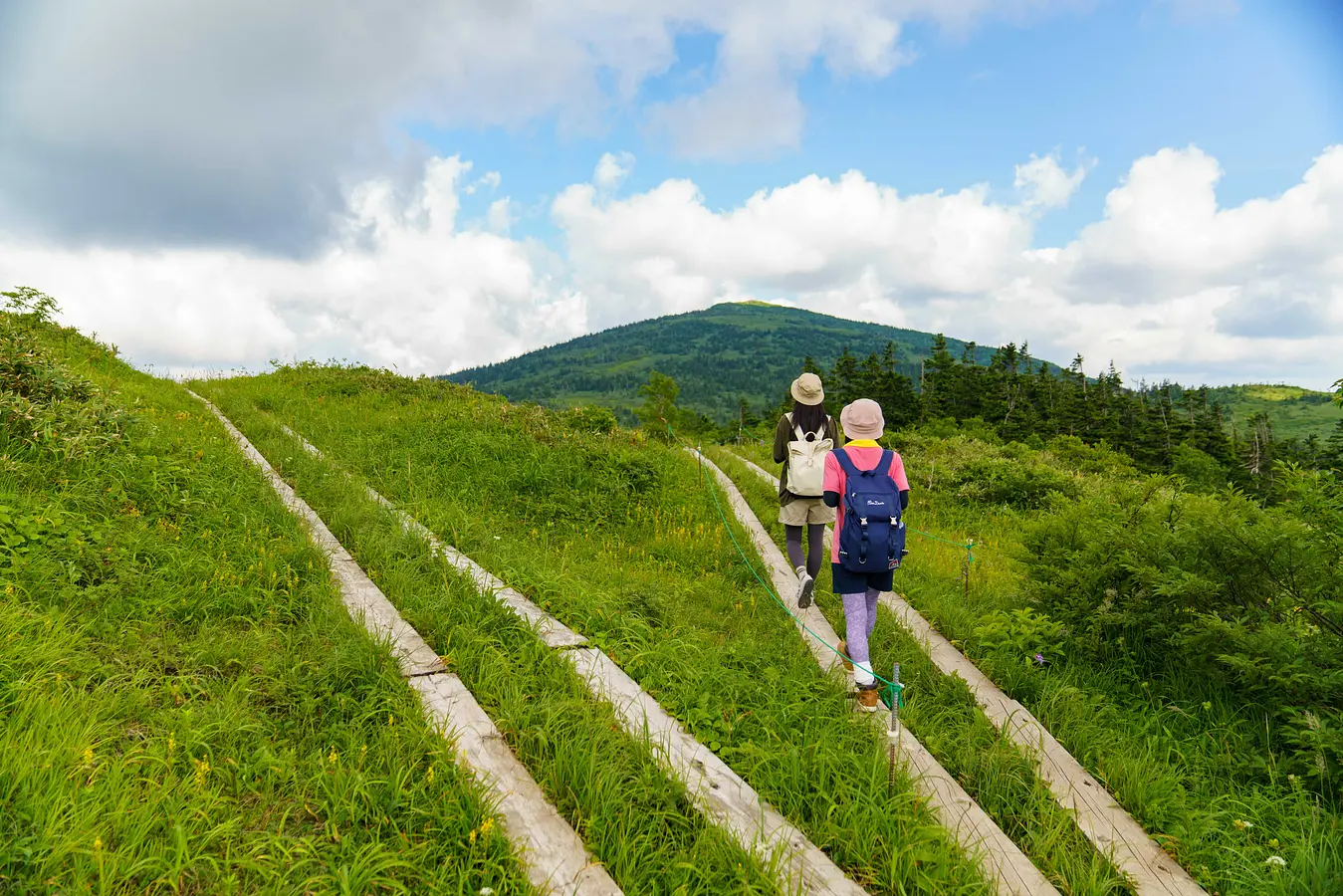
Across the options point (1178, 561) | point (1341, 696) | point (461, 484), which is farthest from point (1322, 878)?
point (461, 484)

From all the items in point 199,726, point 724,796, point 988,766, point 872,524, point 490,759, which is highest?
point 872,524

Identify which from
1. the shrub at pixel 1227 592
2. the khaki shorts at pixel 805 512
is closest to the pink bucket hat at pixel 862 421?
the khaki shorts at pixel 805 512

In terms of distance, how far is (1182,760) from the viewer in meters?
4.32

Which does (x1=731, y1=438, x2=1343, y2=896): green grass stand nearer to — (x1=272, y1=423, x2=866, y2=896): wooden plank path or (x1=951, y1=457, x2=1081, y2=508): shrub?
(x1=272, y1=423, x2=866, y2=896): wooden plank path

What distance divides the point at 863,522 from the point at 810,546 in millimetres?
1888

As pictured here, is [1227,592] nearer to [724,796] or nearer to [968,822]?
[968,822]

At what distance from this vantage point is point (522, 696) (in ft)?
13.1

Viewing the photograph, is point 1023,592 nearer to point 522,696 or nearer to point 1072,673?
point 1072,673

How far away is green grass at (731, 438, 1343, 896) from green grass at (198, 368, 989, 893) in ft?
3.91

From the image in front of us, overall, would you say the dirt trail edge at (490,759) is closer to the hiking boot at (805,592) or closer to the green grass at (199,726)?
the green grass at (199,726)

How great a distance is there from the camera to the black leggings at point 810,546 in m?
6.64

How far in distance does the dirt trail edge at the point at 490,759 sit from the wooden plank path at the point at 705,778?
68 cm

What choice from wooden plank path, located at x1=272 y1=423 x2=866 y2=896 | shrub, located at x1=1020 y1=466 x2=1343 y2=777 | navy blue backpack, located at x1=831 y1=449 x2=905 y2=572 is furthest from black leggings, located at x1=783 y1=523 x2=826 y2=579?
wooden plank path, located at x1=272 y1=423 x2=866 y2=896

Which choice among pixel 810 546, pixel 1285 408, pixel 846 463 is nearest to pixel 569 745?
pixel 846 463
